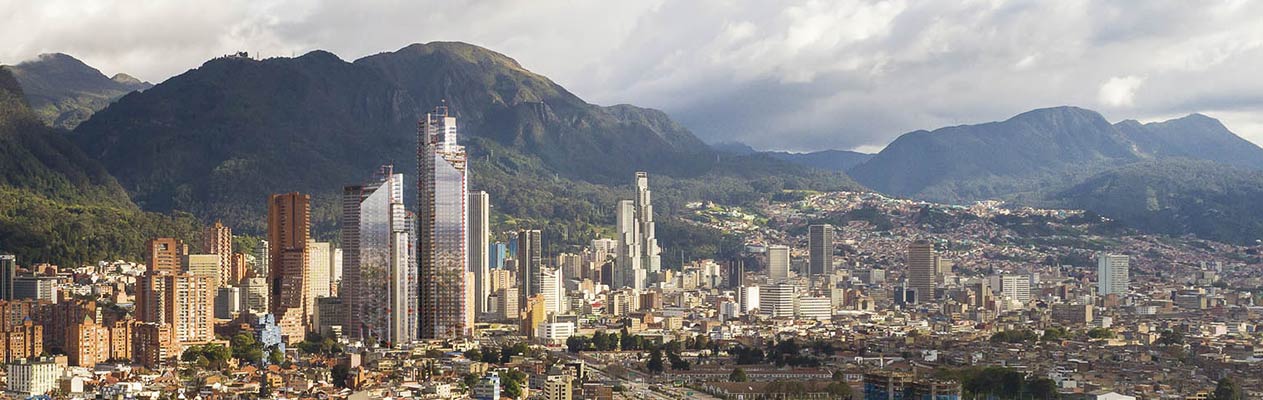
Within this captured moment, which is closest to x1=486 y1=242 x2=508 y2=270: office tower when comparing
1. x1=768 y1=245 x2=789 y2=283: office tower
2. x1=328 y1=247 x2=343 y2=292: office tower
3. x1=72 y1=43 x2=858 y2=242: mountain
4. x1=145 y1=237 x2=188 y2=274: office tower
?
x1=72 y1=43 x2=858 y2=242: mountain

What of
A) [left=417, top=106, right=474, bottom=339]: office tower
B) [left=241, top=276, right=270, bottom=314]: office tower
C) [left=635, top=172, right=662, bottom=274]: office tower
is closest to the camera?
[left=417, top=106, right=474, bottom=339]: office tower

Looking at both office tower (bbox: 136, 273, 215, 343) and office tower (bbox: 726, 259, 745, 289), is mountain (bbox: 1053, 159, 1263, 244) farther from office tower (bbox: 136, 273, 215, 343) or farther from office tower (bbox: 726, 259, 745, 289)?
office tower (bbox: 136, 273, 215, 343)

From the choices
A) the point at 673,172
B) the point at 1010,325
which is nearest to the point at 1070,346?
the point at 1010,325

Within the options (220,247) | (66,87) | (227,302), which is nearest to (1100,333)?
(227,302)

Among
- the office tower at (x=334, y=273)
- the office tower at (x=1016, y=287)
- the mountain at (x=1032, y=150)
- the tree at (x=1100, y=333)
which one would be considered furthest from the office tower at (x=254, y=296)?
the mountain at (x=1032, y=150)

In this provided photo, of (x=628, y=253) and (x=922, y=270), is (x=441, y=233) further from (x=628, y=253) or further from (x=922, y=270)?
(x=628, y=253)

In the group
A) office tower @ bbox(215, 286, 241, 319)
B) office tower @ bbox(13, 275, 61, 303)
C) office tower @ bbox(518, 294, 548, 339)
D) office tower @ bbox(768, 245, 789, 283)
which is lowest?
office tower @ bbox(518, 294, 548, 339)

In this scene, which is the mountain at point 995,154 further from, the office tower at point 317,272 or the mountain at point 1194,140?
the office tower at point 317,272
